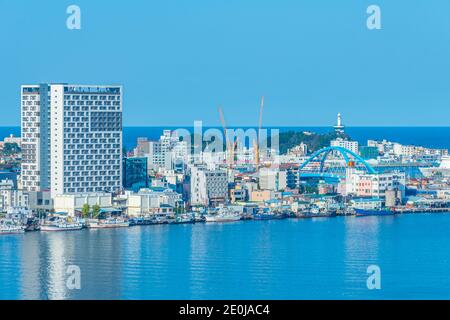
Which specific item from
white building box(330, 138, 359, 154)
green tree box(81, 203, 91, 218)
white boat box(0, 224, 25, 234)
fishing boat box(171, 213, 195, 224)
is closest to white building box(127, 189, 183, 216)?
fishing boat box(171, 213, 195, 224)

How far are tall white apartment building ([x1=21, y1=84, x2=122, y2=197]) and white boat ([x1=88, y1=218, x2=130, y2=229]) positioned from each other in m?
1.16

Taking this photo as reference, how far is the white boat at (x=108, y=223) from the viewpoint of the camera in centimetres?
1530

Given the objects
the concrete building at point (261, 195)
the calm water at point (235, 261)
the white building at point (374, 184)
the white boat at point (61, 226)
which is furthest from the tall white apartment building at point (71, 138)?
the white building at point (374, 184)

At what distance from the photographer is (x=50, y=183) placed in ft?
54.7

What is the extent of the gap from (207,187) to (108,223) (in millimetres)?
2340

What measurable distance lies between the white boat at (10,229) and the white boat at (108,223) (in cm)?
A: 81

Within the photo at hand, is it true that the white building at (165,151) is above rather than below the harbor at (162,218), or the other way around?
above

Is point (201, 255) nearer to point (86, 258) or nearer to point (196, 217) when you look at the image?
point (86, 258)
